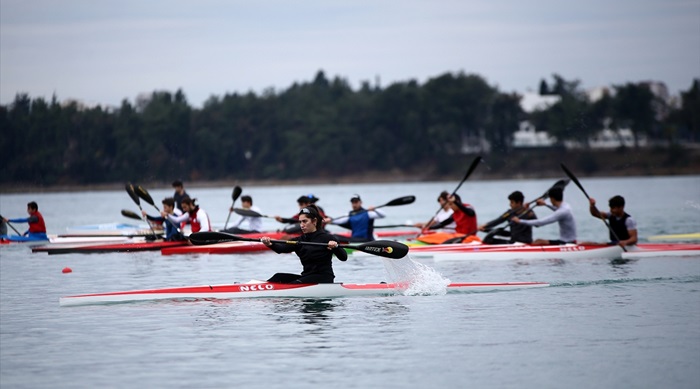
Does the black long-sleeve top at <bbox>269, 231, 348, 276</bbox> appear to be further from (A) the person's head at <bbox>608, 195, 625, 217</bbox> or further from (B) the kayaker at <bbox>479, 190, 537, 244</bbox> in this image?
(B) the kayaker at <bbox>479, 190, 537, 244</bbox>

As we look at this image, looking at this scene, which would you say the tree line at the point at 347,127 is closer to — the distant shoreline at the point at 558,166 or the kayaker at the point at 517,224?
the distant shoreline at the point at 558,166

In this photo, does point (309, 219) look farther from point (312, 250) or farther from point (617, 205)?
point (617, 205)

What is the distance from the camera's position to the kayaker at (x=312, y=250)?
15.4m

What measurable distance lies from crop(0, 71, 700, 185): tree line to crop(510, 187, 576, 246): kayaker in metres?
72.5

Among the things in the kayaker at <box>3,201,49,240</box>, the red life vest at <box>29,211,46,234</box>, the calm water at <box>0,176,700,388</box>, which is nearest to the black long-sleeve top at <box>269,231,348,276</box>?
the calm water at <box>0,176,700,388</box>

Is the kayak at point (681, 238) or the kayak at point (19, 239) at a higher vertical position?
the kayak at point (19, 239)

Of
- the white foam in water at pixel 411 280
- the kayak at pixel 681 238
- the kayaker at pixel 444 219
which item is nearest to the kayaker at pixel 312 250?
the white foam in water at pixel 411 280

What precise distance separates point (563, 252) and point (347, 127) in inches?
3524

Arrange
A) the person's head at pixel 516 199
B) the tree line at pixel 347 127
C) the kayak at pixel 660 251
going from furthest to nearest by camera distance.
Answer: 1. the tree line at pixel 347 127
2. the person's head at pixel 516 199
3. the kayak at pixel 660 251

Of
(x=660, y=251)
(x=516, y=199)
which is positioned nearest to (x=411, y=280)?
(x=516, y=199)

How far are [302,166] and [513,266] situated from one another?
91.5m

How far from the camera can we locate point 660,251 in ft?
73.5

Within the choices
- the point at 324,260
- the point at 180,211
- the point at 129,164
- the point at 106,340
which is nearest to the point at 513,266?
the point at 324,260

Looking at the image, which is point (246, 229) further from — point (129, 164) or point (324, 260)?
point (129, 164)
